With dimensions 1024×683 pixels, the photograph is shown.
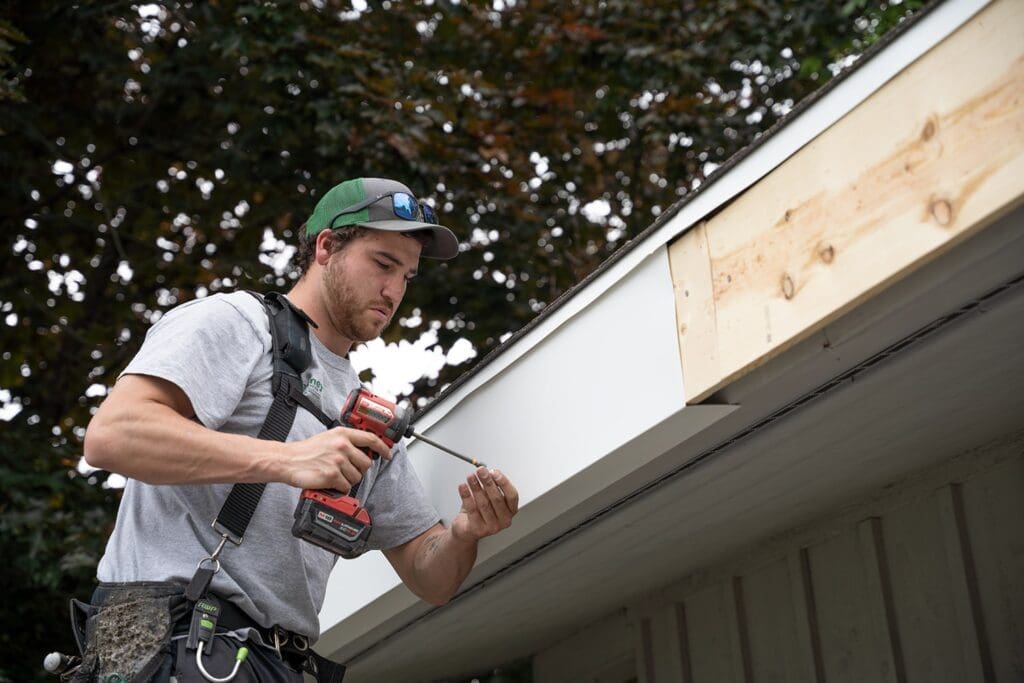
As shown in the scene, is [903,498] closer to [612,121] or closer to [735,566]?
[735,566]

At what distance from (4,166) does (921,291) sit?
653cm

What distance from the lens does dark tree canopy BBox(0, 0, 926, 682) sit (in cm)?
729

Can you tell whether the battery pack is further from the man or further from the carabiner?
the carabiner

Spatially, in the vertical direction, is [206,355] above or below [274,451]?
above

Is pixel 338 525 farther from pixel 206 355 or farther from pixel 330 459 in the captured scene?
pixel 206 355

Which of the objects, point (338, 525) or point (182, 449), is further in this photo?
point (338, 525)

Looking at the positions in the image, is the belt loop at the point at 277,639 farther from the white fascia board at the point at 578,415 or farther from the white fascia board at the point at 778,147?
the white fascia board at the point at 778,147

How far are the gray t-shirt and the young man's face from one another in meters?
0.19

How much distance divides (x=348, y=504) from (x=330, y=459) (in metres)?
0.17

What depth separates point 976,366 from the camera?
111 inches

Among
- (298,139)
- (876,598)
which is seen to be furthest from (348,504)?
(298,139)

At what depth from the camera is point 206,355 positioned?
2781 mm

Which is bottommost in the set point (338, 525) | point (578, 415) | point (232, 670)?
point (232, 670)

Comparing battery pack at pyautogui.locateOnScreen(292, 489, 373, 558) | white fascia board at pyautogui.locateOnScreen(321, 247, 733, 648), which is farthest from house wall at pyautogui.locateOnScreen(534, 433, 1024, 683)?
battery pack at pyautogui.locateOnScreen(292, 489, 373, 558)
